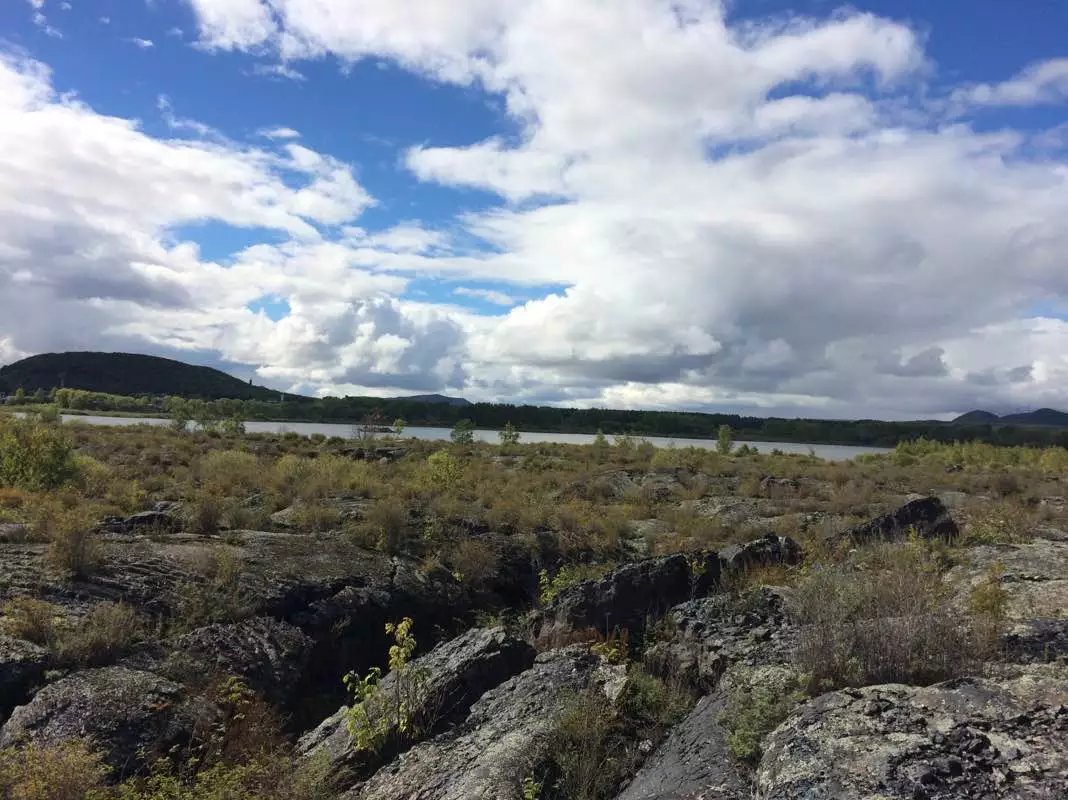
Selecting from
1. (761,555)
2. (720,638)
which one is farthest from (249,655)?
(761,555)

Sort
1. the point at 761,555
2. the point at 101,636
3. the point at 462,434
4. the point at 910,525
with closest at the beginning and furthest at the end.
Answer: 1. the point at 101,636
2. the point at 761,555
3. the point at 910,525
4. the point at 462,434

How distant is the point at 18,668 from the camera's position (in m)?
7.68

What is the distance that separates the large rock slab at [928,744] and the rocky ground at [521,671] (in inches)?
0.6

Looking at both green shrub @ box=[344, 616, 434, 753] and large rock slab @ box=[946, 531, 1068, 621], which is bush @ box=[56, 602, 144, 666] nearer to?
green shrub @ box=[344, 616, 434, 753]

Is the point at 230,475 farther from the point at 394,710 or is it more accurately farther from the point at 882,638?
the point at 882,638

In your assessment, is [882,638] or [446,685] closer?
[882,638]

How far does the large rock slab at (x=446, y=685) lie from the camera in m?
6.98

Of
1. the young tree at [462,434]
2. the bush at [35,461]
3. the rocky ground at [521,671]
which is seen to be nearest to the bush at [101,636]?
the rocky ground at [521,671]

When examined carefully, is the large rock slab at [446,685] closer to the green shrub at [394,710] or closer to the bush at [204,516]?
the green shrub at [394,710]

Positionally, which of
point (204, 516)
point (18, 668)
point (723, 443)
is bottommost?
point (18, 668)

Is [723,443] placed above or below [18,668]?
above

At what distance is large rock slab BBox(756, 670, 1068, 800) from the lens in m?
4.04

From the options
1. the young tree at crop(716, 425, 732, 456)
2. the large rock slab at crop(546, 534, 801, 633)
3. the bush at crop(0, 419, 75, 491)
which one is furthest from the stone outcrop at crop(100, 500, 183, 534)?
the young tree at crop(716, 425, 732, 456)

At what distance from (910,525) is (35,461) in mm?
20245
